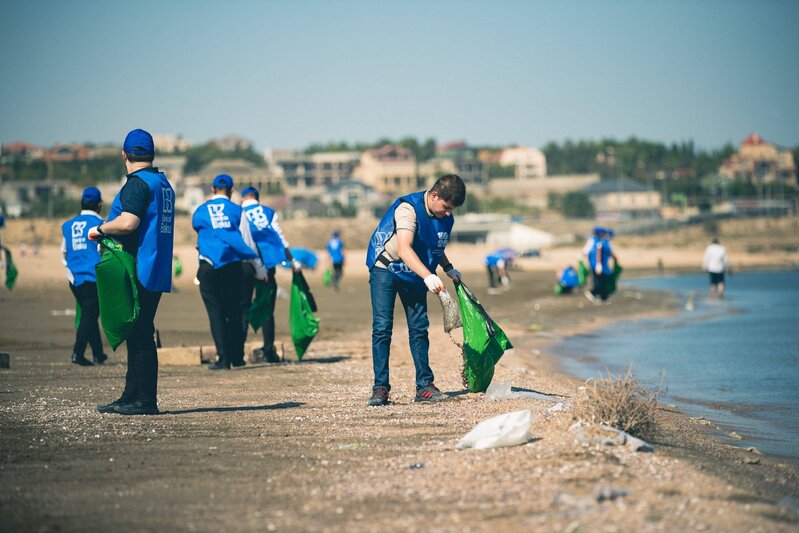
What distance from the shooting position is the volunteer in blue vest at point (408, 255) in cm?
771

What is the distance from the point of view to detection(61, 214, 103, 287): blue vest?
11.0 metres

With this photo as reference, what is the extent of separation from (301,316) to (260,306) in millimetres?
450

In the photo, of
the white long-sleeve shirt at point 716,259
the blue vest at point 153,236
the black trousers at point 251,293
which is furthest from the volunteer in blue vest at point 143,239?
the white long-sleeve shirt at point 716,259

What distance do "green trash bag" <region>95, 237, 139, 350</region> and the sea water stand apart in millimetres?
3483

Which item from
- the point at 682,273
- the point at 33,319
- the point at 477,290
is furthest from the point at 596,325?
the point at 682,273

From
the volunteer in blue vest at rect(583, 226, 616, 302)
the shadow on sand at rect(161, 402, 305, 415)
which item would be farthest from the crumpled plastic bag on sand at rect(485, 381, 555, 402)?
the volunteer in blue vest at rect(583, 226, 616, 302)

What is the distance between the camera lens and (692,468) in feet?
17.7

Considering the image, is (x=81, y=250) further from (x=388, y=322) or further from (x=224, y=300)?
(x=388, y=322)

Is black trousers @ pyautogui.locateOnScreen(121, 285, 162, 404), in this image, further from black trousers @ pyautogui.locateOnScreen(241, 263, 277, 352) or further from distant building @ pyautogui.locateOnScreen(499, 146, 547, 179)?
distant building @ pyautogui.locateOnScreen(499, 146, 547, 179)

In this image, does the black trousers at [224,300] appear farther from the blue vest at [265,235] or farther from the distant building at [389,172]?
the distant building at [389,172]

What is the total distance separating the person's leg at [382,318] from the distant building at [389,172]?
130324 millimetres

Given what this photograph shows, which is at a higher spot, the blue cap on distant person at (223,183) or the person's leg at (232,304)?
the blue cap on distant person at (223,183)

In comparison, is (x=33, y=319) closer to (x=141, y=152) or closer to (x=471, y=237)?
(x=141, y=152)

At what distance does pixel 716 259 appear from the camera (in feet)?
88.8
